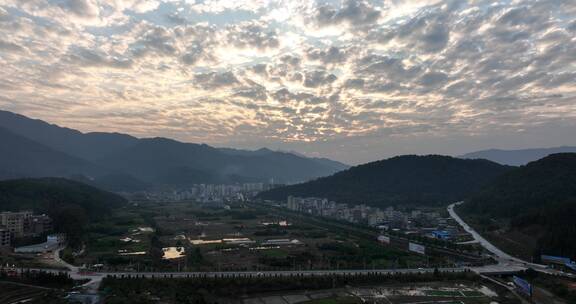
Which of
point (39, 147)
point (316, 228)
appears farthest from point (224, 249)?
point (39, 147)

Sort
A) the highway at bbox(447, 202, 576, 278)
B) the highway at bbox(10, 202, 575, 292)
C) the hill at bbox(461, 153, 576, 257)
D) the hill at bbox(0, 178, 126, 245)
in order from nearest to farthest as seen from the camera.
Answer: the highway at bbox(10, 202, 575, 292), the highway at bbox(447, 202, 576, 278), the hill at bbox(461, 153, 576, 257), the hill at bbox(0, 178, 126, 245)

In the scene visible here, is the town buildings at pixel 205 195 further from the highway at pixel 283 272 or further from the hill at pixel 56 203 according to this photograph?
the highway at pixel 283 272

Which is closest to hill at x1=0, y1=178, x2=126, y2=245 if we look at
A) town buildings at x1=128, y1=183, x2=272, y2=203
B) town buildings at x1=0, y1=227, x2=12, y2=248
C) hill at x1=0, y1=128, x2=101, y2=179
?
town buildings at x1=0, y1=227, x2=12, y2=248

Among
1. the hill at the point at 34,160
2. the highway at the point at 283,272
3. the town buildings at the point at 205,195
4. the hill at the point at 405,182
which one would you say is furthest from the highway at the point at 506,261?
the hill at the point at 34,160

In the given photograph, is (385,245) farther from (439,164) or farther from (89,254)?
(439,164)

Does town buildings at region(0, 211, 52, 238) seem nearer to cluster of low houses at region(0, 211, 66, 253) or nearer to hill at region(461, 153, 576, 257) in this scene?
cluster of low houses at region(0, 211, 66, 253)
